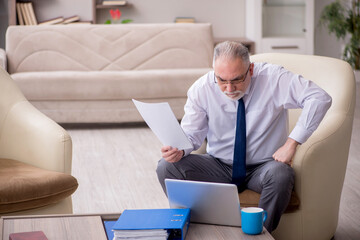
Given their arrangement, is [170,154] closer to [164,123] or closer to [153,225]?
[164,123]

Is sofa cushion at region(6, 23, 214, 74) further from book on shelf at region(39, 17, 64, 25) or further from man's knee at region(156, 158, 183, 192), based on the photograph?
man's knee at region(156, 158, 183, 192)

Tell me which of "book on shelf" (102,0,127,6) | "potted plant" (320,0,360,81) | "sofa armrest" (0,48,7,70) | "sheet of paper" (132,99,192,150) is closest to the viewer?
"sheet of paper" (132,99,192,150)

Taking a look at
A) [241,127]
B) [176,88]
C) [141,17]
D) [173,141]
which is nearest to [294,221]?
[241,127]

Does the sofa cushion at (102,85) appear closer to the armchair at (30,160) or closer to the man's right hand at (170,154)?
the armchair at (30,160)

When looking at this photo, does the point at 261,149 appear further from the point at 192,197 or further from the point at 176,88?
the point at 176,88

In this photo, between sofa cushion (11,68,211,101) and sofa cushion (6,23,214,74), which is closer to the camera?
sofa cushion (11,68,211,101)

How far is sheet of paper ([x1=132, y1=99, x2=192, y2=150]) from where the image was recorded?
7.33ft

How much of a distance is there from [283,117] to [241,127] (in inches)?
8.0

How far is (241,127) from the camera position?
8.42 ft

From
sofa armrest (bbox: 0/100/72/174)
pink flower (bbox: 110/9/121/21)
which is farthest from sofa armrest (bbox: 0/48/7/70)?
sofa armrest (bbox: 0/100/72/174)

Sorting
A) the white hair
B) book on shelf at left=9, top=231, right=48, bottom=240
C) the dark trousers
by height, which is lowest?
the dark trousers

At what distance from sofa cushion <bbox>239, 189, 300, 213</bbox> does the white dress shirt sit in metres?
0.18

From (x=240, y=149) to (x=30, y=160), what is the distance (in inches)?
36.5

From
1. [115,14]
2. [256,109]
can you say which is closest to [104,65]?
[115,14]
